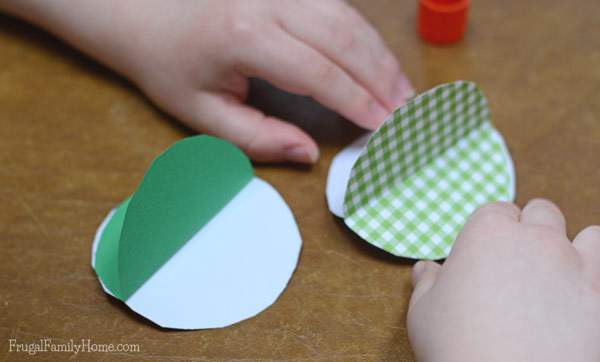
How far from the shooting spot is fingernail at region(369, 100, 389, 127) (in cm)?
80

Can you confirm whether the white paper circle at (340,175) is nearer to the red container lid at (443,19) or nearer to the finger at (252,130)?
the finger at (252,130)

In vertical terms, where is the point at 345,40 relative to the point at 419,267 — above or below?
above

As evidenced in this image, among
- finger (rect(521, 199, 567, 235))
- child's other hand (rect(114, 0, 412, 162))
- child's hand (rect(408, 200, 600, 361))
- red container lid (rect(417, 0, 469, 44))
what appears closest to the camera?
child's hand (rect(408, 200, 600, 361))

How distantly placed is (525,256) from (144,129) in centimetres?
46

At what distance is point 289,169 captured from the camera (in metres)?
0.81

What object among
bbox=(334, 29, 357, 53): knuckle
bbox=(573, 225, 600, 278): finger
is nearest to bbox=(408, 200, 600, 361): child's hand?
bbox=(573, 225, 600, 278): finger

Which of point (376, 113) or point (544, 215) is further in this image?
point (376, 113)

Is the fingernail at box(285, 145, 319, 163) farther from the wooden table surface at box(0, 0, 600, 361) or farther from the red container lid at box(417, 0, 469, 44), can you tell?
the red container lid at box(417, 0, 469, 44)

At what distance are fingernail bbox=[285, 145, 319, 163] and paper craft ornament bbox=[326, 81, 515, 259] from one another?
0.03m

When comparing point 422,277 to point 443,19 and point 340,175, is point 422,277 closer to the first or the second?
point 340,175

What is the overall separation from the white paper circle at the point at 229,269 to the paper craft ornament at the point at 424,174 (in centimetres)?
7

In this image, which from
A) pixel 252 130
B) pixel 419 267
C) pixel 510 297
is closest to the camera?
pixel 510 297

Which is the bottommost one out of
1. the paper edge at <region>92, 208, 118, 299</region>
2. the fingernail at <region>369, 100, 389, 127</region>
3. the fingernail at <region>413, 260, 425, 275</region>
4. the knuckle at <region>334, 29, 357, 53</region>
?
the paper edge at <region>92, 208, 118, 299</region>

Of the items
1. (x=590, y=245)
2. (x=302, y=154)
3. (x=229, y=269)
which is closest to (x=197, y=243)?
(x=229, y=269)
